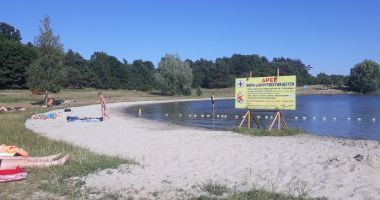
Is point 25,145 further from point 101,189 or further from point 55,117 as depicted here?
point 55,117

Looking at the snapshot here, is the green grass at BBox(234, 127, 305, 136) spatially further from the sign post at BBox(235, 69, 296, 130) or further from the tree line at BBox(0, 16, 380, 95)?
the tree line at BBox(0, 16, 380, 95)

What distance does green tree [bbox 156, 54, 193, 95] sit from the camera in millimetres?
98750

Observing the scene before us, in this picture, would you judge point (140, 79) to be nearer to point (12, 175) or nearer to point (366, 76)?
point (366, 76)

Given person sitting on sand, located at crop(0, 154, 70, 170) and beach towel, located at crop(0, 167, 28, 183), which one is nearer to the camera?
beach towel, located at crop(0, 167, 28, 183)

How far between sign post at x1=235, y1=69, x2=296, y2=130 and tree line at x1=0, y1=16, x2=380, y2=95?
30.2m

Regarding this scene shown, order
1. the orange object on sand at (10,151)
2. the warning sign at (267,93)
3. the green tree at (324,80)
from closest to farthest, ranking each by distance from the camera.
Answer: the orange object on sand at (10,151) < the warning sign at (267,93) < the green tree at (324,80)

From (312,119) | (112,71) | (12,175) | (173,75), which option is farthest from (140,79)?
(12,175)

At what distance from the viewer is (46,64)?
48.0 meters

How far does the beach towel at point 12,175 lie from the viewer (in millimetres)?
8969

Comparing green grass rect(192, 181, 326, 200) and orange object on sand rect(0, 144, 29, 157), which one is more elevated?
orange object on sand rect(0, 144, 29, 157)

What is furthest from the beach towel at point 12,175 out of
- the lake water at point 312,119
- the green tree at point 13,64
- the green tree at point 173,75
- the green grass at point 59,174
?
the green tree at point 173,75

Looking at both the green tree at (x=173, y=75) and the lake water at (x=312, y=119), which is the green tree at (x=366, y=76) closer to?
the green tree at (x=173, y=75)

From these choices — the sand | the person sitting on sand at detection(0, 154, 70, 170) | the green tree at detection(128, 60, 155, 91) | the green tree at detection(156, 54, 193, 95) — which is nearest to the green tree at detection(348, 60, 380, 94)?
the green tree at detection(128, 60, 155, 91)

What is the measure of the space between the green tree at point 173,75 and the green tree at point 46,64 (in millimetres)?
50922
